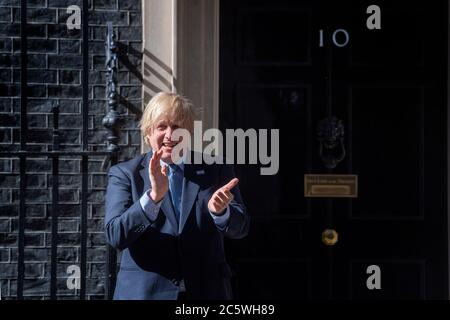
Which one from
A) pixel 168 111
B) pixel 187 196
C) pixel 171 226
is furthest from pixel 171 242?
pixel 168 111

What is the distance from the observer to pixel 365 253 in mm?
5867

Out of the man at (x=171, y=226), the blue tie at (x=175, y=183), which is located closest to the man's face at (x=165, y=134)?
the man at (x=171, y=226)

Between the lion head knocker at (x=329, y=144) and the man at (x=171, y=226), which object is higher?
the lion head knocker at (x=329, y=144)

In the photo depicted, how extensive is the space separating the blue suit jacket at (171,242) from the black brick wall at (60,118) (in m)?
1.39

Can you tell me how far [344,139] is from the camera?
19.3 feet

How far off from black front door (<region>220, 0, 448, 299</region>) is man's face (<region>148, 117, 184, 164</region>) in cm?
166

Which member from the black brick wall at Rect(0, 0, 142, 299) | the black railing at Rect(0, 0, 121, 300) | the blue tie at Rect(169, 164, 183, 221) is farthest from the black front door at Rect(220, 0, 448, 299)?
the blue tie at Rect(169, 164, 183, 221)

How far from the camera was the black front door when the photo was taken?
5840 mm

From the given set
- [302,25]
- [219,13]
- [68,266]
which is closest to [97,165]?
[68,266]

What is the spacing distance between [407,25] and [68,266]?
282cm

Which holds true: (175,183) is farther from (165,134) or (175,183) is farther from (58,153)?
(58,153)

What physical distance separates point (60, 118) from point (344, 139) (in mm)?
1923

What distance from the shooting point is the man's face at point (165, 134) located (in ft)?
13.6
